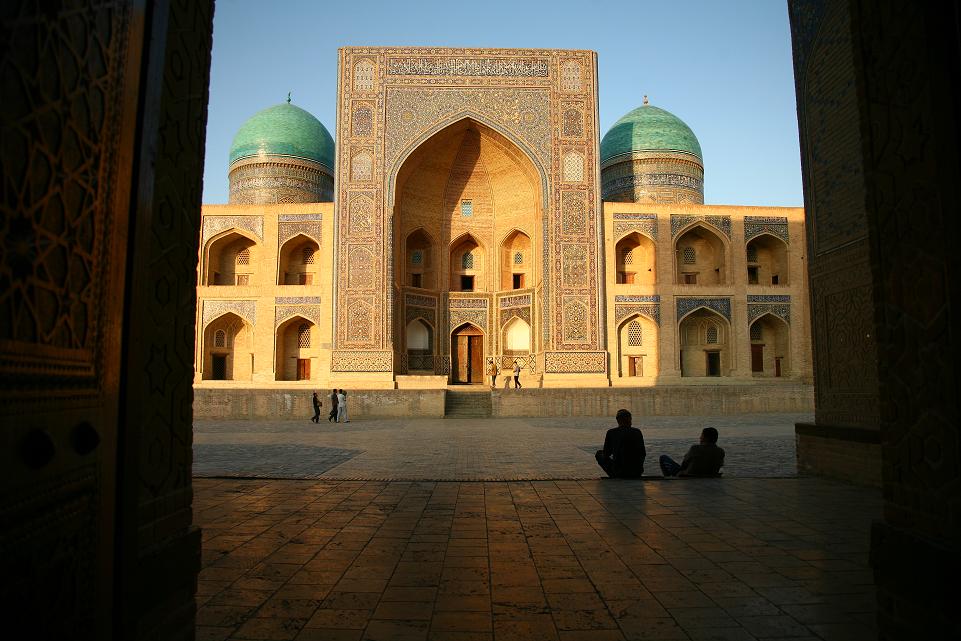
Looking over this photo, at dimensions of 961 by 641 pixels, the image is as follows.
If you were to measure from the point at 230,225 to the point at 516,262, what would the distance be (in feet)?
30.8

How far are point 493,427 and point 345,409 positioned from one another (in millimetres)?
3530

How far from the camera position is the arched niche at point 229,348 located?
20047 mm

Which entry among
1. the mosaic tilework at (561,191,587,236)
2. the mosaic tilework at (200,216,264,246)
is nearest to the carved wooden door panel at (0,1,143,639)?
the mosaic tilework at (561,191,587,236)

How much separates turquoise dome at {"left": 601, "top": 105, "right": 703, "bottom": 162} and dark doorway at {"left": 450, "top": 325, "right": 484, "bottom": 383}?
31.8ft

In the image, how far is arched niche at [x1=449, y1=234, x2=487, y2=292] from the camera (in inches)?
832

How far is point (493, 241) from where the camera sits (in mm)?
21062

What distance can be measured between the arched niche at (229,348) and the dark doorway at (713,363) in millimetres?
15050

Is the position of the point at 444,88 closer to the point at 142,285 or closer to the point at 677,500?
the point at 677,500

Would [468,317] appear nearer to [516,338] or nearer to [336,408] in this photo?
[516,338]

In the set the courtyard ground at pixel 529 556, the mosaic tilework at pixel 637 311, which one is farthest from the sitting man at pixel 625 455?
the mosaic tilework at pixel 637 311

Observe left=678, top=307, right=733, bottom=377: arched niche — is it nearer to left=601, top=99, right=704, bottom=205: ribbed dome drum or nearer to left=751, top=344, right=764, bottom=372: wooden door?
left=751, top=344, right=764, bottom=372: wooden door

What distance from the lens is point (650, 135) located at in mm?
24469

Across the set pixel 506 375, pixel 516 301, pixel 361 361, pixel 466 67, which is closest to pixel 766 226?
pixel 516 301

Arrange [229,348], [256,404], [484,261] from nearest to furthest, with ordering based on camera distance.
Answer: [256,404] → [229,348] → [484,261]
